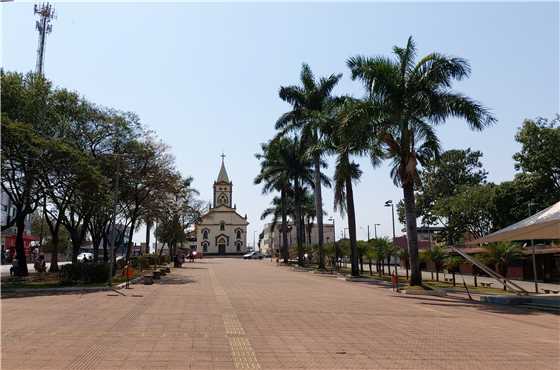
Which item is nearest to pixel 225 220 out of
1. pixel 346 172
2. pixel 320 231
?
pixel 320 231

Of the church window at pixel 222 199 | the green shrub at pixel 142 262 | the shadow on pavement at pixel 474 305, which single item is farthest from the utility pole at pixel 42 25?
the church window at pixel 222 199

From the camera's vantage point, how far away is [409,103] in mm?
24188

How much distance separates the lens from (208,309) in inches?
594

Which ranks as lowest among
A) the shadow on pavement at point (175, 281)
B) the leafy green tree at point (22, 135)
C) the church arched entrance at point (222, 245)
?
the shadow on pavement at point (175, 281)

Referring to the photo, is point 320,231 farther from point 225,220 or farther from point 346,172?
point 225,220

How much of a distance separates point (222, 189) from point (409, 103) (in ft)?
339

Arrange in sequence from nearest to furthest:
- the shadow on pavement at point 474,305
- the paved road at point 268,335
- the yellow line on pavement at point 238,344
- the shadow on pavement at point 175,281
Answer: the yellow line on pavement at point 238,344 → the paved road at point 268,335 → the shadow on pavement at point 474,305 → the shadow on pavement at point 175,281

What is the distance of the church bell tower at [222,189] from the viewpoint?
411 feet

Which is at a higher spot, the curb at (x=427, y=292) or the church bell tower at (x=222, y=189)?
the church bell tower at (x=222, y=189)

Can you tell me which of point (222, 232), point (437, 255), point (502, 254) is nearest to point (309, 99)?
point (437, 255)

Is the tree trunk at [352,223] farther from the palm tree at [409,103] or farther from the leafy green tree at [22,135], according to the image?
the leafy green tree at [22,135]

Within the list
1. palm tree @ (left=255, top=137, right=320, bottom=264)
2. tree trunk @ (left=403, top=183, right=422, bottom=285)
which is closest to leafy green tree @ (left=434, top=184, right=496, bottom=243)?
palm tree @ (left=255, top=137, right=320, bottom=264)

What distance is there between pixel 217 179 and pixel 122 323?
4545 inches

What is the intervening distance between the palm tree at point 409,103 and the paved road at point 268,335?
811cm
